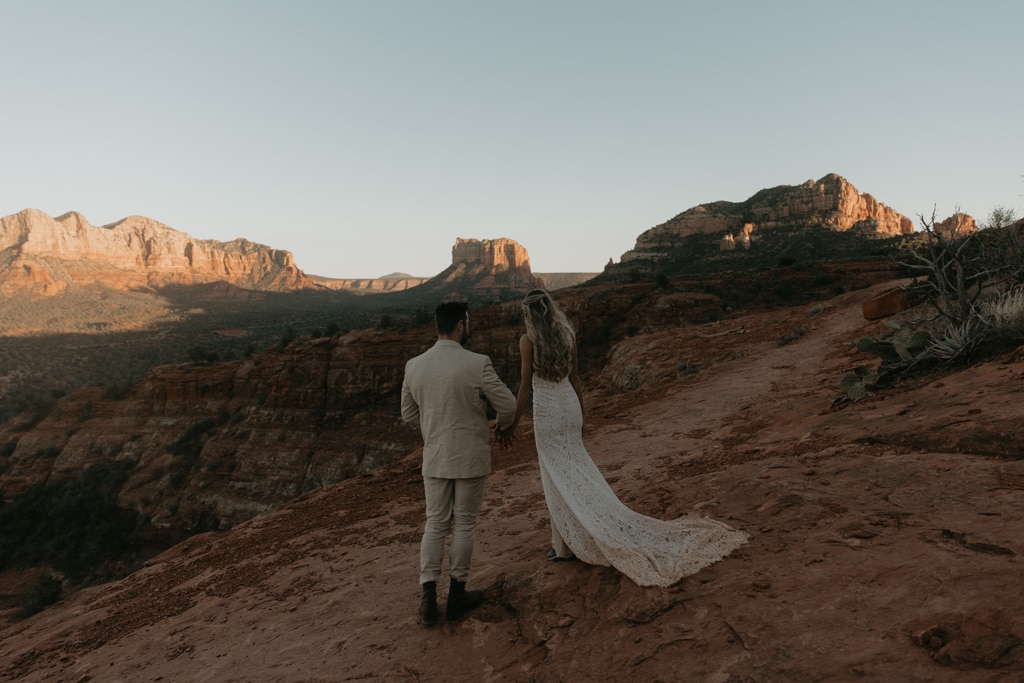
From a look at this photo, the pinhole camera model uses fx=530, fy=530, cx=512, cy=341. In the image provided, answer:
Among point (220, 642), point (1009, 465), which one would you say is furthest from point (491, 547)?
point (1009, 465)

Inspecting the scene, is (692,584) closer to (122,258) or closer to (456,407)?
(456,407)

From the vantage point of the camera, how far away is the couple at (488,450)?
2977 mm

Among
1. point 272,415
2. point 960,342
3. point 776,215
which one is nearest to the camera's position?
point 960,342

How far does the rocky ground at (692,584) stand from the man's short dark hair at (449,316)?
1592 mm

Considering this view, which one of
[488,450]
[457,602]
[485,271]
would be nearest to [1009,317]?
[488,450]

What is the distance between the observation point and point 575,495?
119 inches

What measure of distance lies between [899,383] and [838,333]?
7.00 m

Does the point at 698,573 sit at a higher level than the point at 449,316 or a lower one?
lower

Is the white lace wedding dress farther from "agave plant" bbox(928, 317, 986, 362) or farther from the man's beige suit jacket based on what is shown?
"agave plant" bbox(928, 317, 986, 362)

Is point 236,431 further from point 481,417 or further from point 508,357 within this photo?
point 481,417

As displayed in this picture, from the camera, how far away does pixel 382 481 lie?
26.7 feet

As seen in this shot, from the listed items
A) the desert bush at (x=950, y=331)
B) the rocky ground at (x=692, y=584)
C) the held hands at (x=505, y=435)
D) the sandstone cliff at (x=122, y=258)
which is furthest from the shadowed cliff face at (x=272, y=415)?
the sandstone cliff at (x=122, y=258)

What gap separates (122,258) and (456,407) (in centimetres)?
12533

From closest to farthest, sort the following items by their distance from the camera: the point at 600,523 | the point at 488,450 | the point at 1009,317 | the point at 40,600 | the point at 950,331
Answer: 1. the point at 600,523
2. the point at 488,450
3. the point at 1009,317
4. the point at 950,331
5. the point at 40,600
